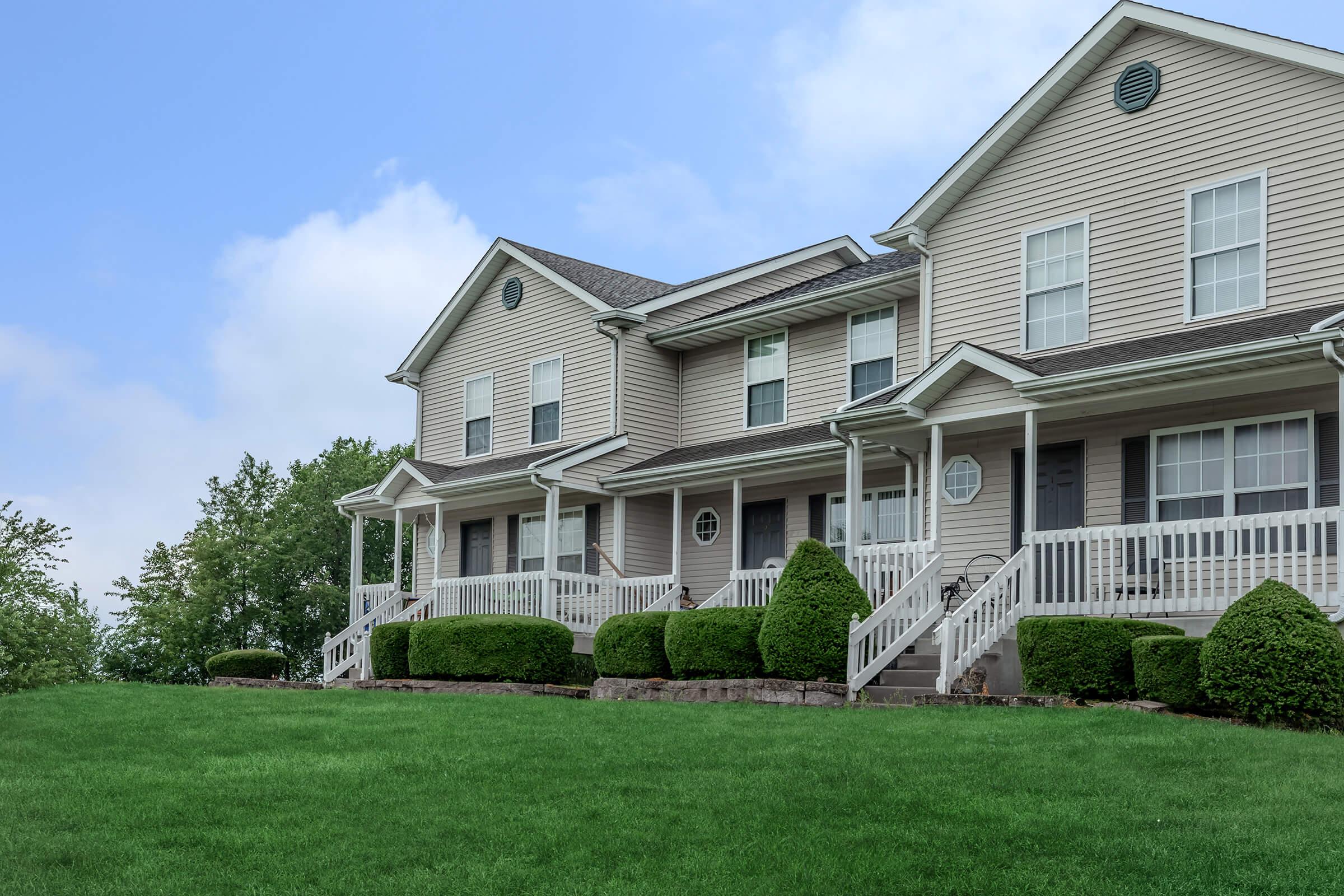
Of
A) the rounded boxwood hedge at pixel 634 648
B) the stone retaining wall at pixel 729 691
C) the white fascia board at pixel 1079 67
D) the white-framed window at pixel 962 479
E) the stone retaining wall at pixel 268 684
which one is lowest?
the stone retaining wall at pixel 268 684

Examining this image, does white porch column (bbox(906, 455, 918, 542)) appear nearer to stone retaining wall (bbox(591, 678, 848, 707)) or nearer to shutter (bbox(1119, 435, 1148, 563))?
shutter (bbox(1119, 435, 1148, 563))

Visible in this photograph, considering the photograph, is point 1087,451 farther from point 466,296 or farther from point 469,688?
point 466,296

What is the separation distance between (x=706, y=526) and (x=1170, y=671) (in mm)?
10733

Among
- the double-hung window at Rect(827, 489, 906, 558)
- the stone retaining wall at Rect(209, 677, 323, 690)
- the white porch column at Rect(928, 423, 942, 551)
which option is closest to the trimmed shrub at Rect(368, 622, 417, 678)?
the stone retaining wall at Rect(209, 677, 323, 690)

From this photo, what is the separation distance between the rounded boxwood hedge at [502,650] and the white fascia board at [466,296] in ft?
22.3

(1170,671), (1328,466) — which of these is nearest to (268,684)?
(1170,671)

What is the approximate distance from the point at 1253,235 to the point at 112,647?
3073 cm

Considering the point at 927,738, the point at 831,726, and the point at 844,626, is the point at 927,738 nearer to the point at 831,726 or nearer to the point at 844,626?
the point at 831,726

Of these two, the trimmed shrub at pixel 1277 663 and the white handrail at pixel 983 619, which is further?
the white handrail at pixel 983 619

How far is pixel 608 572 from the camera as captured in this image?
22.8 meters

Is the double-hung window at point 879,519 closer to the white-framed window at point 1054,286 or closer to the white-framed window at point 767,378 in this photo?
the white-framed window at point 767,378

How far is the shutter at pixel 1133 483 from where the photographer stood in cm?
1598

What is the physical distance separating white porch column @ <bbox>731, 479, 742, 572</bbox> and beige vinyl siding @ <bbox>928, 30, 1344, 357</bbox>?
404 centimetres

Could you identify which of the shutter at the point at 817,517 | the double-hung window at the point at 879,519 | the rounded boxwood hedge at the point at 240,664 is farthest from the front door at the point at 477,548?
the double-hung window at the point at 879,519
